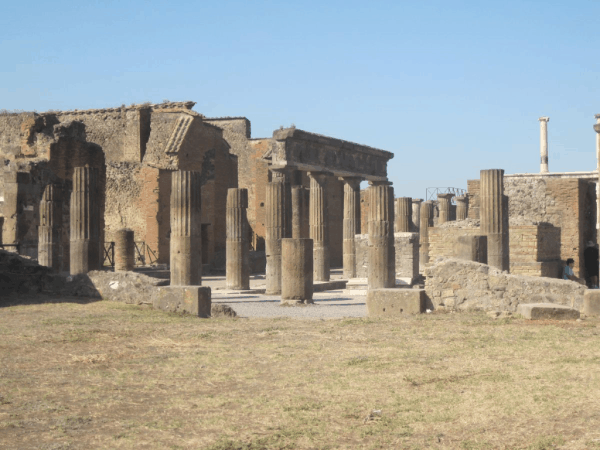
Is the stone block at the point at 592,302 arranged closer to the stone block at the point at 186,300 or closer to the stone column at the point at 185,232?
the stone block at the point at 186,300

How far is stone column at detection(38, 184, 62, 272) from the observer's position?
20391mm

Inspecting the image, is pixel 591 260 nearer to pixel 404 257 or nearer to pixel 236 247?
pixel 404 257

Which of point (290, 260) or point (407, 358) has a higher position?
point (290, 260)

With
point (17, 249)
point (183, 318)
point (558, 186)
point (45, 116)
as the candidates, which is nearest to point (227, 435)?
point (183, 318)

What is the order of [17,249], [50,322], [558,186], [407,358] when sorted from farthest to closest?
[558,186]
[17,249]
[50,322]
[407,358]

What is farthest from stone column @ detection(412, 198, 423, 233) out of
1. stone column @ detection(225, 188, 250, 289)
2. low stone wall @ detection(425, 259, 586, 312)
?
low stone wall @ detection(425, 259, 586, 312)

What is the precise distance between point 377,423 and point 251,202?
32.0m

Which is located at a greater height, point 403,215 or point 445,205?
point 445,205

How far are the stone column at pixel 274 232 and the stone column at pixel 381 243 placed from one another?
220 centimetres

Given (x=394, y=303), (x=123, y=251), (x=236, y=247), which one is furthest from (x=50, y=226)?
(x=394, y=303)

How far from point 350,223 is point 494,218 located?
27.0 feet

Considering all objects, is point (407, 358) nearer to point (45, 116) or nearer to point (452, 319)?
point (452, 319)

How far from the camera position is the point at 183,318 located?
1184cm

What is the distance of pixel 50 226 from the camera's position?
20406 mm
